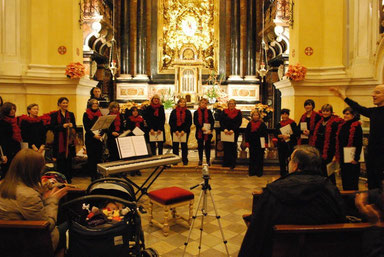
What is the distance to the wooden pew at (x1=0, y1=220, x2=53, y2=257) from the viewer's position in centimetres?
225

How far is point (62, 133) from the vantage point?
6242 mm

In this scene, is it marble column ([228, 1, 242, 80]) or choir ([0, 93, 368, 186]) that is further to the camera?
marble column ([228, 1, 242, 80])

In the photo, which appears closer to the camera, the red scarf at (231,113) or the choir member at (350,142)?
the choir member at (350,142)

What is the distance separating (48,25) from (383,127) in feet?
23.8

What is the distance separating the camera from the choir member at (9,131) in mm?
5211

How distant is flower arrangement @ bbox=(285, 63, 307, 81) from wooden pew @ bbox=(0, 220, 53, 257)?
6.32 meters

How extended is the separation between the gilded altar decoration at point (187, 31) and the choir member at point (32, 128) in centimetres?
1018

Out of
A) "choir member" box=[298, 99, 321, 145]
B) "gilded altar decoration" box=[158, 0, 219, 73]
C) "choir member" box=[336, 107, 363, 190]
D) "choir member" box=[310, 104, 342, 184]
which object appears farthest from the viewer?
"gilded altar decoration" box=[158, 0, 219, 73]

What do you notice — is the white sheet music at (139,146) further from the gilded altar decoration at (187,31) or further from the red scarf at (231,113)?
the gilded altar decoration at (187,31)

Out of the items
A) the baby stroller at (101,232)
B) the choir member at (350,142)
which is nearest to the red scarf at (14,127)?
the baby stroller at (101,232)

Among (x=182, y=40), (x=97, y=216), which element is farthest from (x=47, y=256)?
(x=182, y=40)

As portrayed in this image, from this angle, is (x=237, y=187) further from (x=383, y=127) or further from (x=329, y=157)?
(x=383, y=127)

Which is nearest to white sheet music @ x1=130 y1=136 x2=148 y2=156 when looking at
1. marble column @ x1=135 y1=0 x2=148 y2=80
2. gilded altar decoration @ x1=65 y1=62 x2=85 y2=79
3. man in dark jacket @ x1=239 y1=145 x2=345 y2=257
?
man in dark jacket @ x1=239 y1=145 x2=345 y2=257

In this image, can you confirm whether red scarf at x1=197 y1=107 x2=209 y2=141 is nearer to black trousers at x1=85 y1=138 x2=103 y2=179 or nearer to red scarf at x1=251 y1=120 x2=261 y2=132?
red scarf at x1=251 y1=120 x2=261 y2=132
